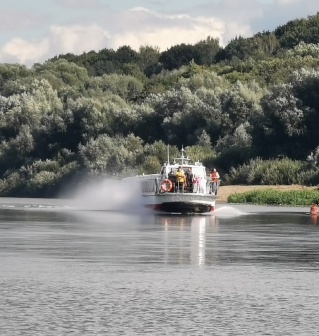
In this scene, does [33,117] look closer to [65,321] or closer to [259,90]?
[259,90]

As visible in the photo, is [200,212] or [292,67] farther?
[292,67]

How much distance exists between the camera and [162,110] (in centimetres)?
11494

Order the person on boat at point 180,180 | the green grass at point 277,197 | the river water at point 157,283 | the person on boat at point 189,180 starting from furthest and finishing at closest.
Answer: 1. the green grass at point 277,197
2. the person on boat at point 189,180
3. the person on boat at point 180,180
4. the river water at point 157,283

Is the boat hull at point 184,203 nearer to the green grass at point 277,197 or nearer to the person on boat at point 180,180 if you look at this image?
the person on boat at point 180,180

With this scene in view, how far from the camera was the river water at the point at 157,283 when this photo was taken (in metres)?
18.4

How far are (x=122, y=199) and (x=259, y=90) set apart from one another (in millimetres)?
41393

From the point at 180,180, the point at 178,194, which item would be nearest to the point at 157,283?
the point at 178,194

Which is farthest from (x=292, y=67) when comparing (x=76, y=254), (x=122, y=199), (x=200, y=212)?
(x=76, y=254)

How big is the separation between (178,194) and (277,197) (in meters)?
15.9

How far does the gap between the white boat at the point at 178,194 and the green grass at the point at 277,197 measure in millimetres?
10145

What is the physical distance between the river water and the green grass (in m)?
34.3

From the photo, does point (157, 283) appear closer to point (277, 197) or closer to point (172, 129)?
point (277, 197)

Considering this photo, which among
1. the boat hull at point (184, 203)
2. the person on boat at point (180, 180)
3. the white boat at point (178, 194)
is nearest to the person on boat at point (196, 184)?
the white boat at point (178, 194)

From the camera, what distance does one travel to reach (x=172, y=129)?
111500 millimetres
